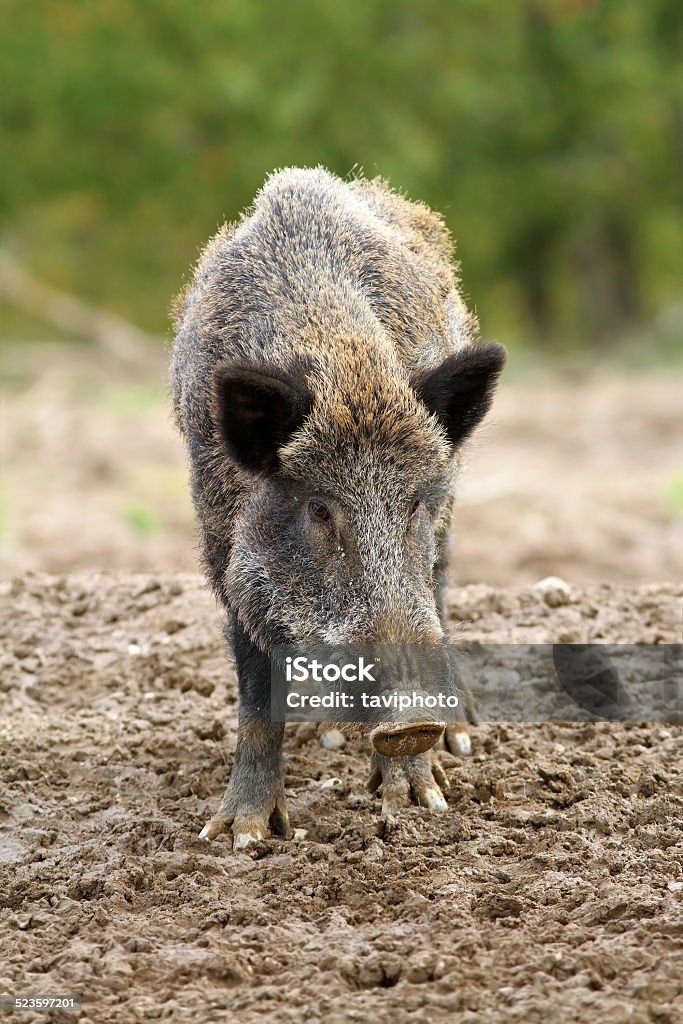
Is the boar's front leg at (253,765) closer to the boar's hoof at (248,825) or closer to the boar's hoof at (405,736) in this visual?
the boar's hoof at (248,825)

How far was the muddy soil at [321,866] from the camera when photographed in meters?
3.32

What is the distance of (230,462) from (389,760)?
1.18 m

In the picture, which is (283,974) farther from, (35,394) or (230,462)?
(35,394)

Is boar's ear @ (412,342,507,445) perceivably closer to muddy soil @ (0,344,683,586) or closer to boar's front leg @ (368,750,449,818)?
muddy soil @ (0,344,683,586)

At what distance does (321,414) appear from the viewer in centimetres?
417

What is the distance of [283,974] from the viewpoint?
3.41 meters

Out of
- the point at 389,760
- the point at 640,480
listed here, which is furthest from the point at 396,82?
the point at 389,760

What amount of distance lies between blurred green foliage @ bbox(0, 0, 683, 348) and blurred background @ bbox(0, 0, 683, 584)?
4cm

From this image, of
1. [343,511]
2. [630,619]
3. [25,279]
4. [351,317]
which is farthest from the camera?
[25,279]

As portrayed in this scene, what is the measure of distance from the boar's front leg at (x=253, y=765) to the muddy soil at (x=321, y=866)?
0.09m

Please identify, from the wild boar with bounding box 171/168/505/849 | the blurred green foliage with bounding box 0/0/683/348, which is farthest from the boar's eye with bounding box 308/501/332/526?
the blurred green foliage with bounding box 0/0/683/348

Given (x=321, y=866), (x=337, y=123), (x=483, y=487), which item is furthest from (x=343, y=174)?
(x=321, y=866)

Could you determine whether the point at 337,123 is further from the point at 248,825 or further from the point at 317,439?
the point at 248,825
